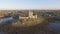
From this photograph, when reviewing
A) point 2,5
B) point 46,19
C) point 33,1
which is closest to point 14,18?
point 2,5

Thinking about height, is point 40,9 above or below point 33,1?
below

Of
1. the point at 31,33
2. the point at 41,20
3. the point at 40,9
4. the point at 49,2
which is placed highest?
the point at 49,2

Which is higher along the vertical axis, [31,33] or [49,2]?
[49,2]

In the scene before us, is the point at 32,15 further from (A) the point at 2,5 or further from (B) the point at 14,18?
(A) the point at 2,5

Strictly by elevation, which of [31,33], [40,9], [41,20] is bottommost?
[31,33]

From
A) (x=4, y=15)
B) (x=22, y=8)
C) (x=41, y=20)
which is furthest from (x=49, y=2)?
(x=4, y=15)

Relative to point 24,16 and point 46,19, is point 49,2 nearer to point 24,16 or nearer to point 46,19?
point 46,19

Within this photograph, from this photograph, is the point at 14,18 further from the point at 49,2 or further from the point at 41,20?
the point at 49,2
